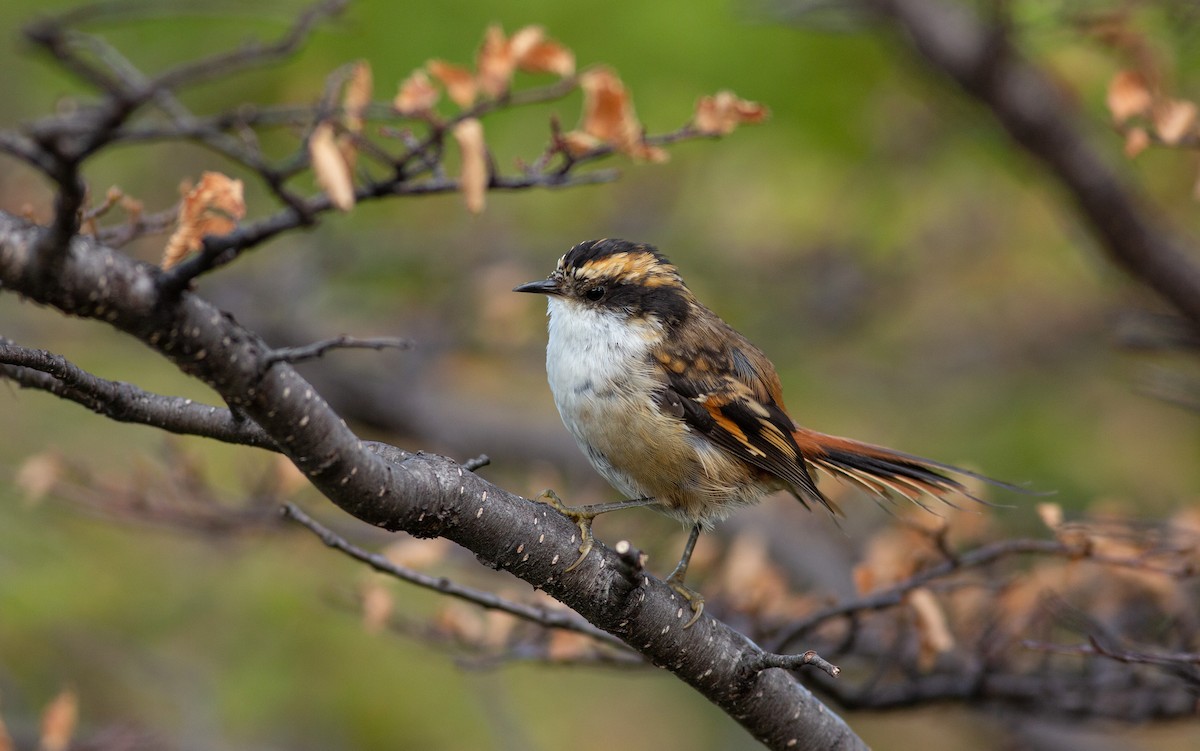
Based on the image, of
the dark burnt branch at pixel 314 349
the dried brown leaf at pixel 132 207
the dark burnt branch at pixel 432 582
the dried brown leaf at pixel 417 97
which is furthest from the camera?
the dark burnt branch at pixel 432 582

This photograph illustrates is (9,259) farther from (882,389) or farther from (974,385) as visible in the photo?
(974,385)

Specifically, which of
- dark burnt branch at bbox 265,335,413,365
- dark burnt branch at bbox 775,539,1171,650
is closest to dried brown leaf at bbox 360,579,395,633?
dark burnt branch at bbox 775,539,1171,650

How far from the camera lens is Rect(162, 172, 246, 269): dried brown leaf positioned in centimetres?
207

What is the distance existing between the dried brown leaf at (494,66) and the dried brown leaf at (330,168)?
A: 0.40m

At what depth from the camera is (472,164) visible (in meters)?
2.15

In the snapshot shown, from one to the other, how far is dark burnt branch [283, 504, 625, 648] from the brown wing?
0.92 metres

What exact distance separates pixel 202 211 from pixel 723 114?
1.11m

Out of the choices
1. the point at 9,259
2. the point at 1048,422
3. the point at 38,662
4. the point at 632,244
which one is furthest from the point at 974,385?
the point at 9,259

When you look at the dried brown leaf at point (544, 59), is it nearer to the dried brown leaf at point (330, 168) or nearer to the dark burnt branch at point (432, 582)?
the dried brown leaf at point (330, 168)

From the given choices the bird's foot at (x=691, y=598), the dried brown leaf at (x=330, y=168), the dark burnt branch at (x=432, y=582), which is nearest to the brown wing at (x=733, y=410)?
the bird's foot at (x=691, y=598)

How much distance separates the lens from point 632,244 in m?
4.57

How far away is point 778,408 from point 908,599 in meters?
0.99

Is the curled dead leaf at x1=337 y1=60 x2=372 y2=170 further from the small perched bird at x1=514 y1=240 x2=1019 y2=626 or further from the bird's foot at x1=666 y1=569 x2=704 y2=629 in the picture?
the small perched bird at x1=514 y1=240 x2=1019 y2=626

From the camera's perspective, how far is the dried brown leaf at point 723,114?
8.16ft
